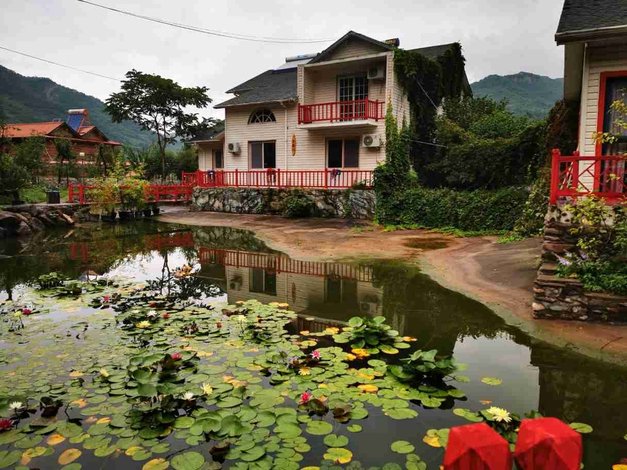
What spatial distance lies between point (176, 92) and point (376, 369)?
31.8 metres

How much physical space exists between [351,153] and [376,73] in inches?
138

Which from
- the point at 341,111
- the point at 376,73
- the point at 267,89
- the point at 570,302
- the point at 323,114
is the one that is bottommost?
the point at 570,302

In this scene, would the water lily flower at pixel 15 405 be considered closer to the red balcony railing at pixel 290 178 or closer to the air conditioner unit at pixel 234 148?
the red balcony railing at pixel 290 178

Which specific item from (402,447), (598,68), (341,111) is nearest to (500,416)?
(402,447)

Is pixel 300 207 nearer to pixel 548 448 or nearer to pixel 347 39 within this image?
pixel 347 39

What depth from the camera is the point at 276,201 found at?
1952 cm

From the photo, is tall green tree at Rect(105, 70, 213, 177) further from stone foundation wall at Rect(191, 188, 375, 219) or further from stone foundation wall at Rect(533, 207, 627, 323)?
stone foundation wall at Rect(533, 207, 627, 323)

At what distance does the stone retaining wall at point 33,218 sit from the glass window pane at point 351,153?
11959mm

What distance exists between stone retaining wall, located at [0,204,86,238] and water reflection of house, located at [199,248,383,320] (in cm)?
882

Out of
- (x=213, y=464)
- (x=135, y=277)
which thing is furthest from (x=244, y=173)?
(x=213, y=464)

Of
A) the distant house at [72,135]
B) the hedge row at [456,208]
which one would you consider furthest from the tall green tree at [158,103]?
the hedge row at [456,208]

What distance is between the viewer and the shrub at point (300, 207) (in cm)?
1817

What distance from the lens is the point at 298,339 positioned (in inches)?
209

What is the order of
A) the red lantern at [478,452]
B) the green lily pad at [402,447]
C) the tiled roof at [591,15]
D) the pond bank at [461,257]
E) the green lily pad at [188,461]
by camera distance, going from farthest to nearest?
the tiled roof at [591,15]
the pond bank at [461,257]
the green lily pad at [402,447]
the green lily pad at [188,461]
the red lantern at [478,452]
